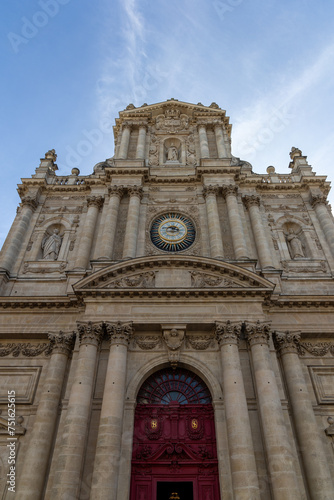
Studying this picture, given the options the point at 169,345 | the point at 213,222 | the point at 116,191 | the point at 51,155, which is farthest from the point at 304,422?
the point at 51,155

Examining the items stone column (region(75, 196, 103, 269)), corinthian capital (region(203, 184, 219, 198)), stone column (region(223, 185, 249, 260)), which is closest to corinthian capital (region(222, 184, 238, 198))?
stone column (region(223, 185, 249, 260))

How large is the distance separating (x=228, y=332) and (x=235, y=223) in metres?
6.22

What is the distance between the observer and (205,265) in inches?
568

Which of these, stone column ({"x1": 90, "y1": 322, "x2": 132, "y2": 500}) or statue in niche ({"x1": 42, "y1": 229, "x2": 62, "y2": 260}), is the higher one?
statue in niche ({"x1": 42, "y1": 229, "x2": 62, "y2": 260})

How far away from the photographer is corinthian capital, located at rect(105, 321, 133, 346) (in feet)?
42.1

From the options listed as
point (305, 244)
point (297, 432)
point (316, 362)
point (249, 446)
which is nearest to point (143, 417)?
point (249, 446)

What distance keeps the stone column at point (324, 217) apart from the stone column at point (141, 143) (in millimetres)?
9701

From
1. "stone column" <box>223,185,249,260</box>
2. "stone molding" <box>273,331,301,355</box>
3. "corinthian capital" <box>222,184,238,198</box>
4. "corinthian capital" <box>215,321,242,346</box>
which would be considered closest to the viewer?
"corinthian capital" <box>215,321,242,346</box>

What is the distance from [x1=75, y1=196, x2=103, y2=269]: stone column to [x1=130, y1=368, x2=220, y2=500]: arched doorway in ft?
20.2

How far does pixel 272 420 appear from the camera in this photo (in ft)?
36.2

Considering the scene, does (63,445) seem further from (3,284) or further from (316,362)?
(316,362)

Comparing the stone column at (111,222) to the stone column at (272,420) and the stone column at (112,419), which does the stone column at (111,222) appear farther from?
the stone column at (272,420)

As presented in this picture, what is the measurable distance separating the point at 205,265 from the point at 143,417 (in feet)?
19.5

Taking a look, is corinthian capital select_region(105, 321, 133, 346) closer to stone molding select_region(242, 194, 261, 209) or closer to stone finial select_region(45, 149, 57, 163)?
stone molding select_region(242, 194, 261, 209)
